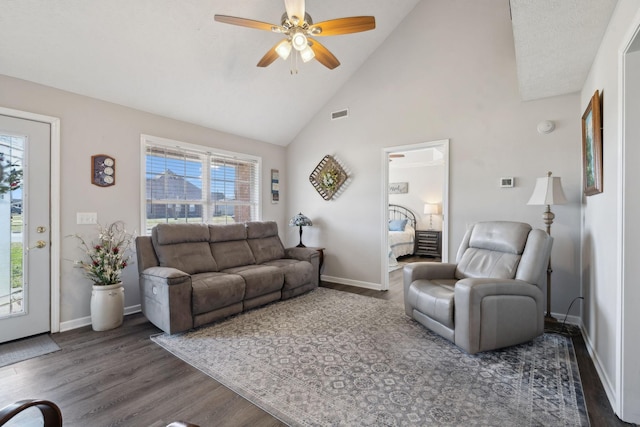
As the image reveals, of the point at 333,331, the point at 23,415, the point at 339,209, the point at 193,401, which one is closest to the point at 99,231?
the point at 23,415

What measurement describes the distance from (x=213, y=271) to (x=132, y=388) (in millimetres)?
1687

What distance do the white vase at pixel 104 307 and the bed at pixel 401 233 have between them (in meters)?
4.42

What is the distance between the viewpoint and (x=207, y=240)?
387cm

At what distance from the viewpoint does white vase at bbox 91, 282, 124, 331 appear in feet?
9.87

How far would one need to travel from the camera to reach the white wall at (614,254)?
5.57ft

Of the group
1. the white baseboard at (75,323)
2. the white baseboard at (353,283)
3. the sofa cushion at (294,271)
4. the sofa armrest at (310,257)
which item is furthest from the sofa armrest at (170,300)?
the white baseboard at (353,283)

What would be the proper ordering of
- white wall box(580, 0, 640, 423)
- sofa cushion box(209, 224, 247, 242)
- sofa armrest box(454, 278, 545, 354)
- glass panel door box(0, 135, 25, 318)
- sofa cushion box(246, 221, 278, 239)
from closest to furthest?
white wall box(580, 0, 640, 423)
sofa armrest box(454, 278, 545, 354)
glass panel door box(0, 135, 25, 318)
sofa cushion box(209, 224, 247, 242)
sofa cushion box(246, 221, 278, 239)

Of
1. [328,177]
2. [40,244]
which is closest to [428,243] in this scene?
[328,177]

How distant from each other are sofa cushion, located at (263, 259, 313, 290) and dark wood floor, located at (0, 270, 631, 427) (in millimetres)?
1628

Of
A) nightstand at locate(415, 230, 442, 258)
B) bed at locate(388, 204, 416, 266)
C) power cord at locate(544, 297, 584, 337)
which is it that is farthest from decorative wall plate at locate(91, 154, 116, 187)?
nightstand at locate(415, 230, 442, 258)

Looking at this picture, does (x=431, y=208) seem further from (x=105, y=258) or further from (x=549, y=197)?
(x=105, y=258)

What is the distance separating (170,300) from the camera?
2781 millimetres

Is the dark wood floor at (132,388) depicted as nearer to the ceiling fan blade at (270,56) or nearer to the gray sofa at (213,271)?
the gray sofa at (213,271)

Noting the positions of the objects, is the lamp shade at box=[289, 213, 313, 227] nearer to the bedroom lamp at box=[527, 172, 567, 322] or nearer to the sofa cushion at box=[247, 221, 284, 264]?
the sofa cushion at box=[247, 221, 284, 264]
